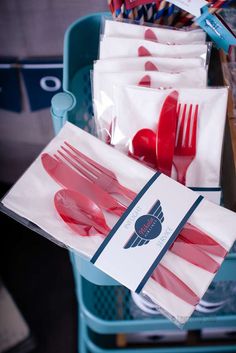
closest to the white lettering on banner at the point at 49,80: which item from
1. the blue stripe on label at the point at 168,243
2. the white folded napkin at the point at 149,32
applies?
the white folded napkin at the point at 149,32

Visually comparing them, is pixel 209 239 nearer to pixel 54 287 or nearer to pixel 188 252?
pixel 188 252

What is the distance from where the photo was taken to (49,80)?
3.54ft

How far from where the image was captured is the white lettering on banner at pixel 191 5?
2.10 feet

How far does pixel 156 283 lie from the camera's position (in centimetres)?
51

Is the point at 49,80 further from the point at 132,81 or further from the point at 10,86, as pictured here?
the point at 132,81

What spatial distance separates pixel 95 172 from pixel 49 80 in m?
0.56

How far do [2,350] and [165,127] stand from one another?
0.89m

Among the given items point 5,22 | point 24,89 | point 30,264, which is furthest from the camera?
point 30,264

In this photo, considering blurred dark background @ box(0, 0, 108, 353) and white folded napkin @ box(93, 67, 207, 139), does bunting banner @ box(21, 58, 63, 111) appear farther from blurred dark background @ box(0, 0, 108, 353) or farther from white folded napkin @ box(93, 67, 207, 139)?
white folded napkin @ box(93, 67, 207, 139)

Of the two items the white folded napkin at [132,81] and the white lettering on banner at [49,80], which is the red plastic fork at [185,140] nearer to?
the white folded napkin at [132,81]

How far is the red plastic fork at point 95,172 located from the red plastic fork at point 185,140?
85 mm

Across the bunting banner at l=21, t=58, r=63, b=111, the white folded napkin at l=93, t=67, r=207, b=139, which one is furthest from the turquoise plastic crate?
the bunting banner at l=21, t=58, r=63, b=111

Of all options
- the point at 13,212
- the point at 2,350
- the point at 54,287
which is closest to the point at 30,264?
the point at 54,287

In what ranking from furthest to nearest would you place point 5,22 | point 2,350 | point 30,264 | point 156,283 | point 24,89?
point 30,264 < point 2,350 < point 24,89 < point 5,22 < point 156,283
